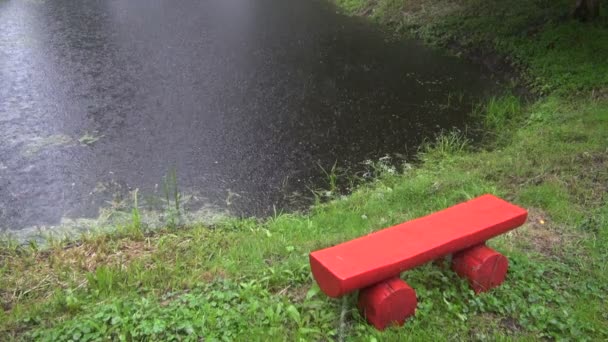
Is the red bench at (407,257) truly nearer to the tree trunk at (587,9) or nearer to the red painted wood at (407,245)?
the red painted wood at (407,245)

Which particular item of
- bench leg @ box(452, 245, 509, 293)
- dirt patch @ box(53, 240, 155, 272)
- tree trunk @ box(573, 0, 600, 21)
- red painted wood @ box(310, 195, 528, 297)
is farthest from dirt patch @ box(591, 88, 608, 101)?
dirt patch @ box(53, 240, 155, 272)

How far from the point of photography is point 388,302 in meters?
2.48

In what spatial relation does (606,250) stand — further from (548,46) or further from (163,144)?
(548,46)

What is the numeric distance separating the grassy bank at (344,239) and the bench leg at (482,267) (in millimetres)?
52

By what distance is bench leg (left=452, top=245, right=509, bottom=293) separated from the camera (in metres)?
2.78

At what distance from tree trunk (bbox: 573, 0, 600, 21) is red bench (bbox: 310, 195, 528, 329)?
6932 mm

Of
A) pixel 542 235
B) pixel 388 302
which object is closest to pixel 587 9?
pixel 542 235

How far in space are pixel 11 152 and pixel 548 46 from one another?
24.6ft

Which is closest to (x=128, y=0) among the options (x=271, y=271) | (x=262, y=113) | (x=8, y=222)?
(x=262, y=113)

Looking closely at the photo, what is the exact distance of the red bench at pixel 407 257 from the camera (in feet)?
8.07

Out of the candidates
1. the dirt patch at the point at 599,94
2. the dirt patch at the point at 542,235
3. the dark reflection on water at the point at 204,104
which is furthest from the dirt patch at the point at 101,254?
the dirt patch at the point at 599,94

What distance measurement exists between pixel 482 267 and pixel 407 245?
434 mm

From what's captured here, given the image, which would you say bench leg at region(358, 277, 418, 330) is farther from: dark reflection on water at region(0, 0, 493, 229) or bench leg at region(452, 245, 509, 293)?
dark reflection on water at region(0, 0, 493, 229)

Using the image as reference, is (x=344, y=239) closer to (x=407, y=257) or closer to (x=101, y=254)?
(x=407, y=257)
